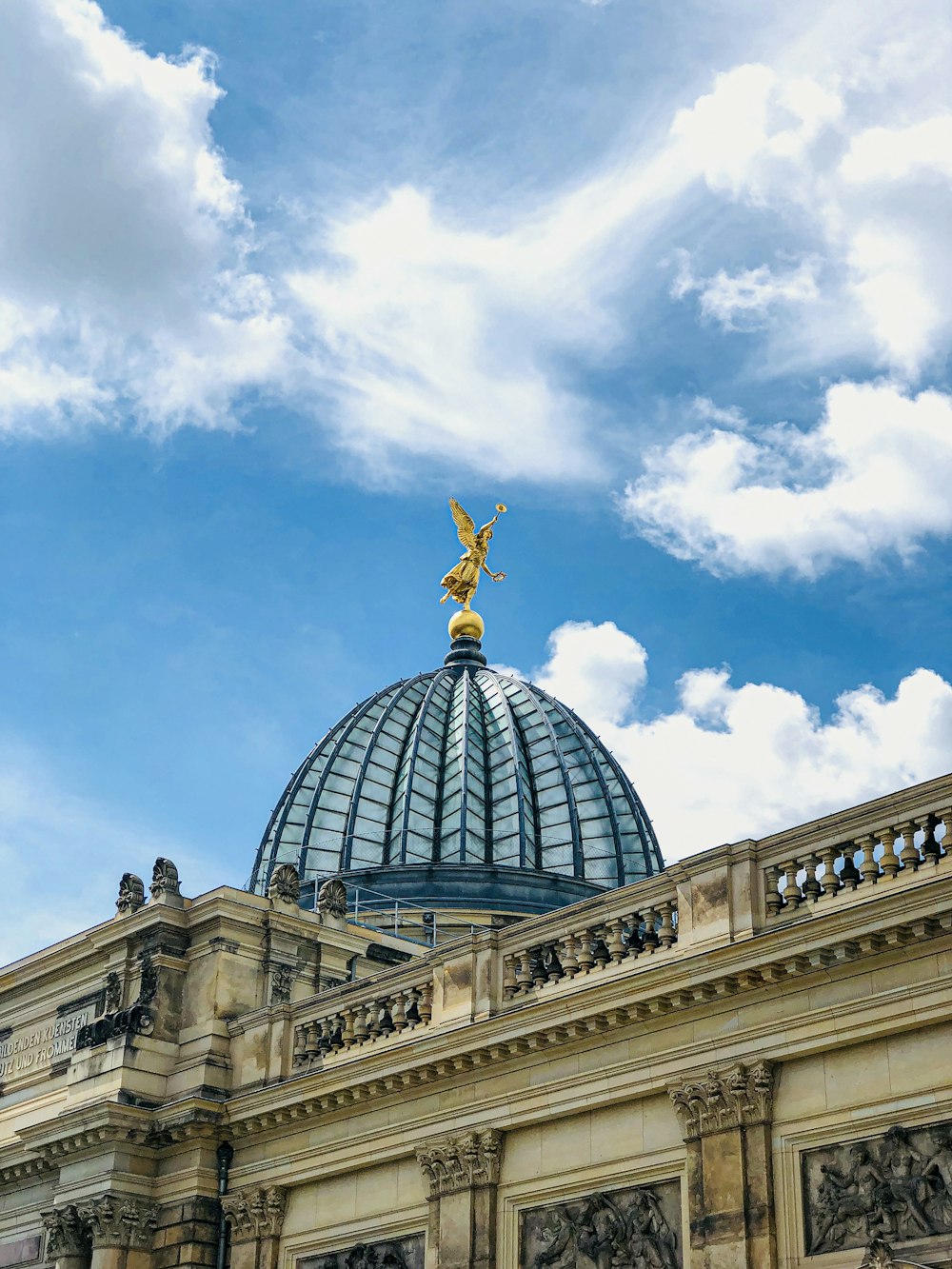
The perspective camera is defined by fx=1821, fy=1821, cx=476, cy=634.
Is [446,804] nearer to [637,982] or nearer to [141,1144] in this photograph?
[141,1144]

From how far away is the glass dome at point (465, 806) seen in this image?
49438 mm

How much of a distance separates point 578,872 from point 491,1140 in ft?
78.6

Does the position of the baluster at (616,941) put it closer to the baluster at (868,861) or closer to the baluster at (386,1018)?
the baluster at (868,861)

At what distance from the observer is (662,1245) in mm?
25094

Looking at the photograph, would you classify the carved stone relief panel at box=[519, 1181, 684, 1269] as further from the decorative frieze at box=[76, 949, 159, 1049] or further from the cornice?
the decorative frieze at box=[76, 949, 159, 1049]

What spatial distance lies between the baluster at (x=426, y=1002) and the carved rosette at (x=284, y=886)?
6.00 meters

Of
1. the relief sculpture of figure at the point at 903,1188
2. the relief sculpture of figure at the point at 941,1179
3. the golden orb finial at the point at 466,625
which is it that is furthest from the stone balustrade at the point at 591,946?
the golden orb finial at the point at 466,625

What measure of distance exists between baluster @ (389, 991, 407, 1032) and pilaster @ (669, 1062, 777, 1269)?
6.80m

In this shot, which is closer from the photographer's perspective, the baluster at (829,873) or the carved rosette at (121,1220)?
the baluster at (829,873)

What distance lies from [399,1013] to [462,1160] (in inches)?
132

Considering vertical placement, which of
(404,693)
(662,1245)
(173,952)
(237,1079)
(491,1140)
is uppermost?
(404,693)

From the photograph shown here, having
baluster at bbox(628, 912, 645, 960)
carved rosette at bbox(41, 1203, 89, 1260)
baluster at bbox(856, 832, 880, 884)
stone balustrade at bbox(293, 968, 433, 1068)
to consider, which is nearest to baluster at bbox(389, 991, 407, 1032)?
stone balustrade at bbox(293, 968, 433, 1068)

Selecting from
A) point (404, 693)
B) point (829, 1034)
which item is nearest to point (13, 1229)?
point (829, 1034)

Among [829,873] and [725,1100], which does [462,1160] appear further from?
[829,873]
